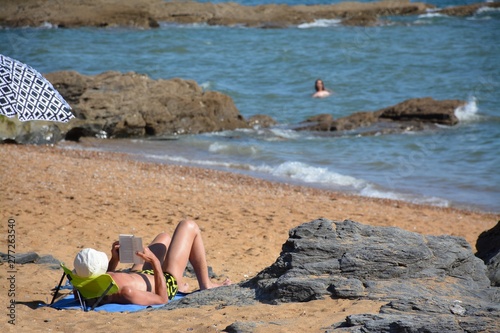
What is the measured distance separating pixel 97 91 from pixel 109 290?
41.4 ft

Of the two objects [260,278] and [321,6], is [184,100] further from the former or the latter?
[321,6]

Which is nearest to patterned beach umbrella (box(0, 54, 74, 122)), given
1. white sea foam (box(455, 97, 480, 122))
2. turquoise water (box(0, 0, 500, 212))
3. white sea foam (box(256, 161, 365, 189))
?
turquoise water (box(0, 0, 500, 212))

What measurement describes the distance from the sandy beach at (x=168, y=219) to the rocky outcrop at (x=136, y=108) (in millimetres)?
3483

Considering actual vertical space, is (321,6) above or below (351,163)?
above

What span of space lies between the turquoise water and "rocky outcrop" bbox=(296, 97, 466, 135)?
45cm

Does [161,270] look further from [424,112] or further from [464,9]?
[464,9]

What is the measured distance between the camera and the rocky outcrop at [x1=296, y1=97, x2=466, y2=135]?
1895 cm

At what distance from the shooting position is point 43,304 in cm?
637

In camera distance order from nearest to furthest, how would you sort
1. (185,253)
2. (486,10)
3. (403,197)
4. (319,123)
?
(185,253)
(403,197)
(319,123)
(486,10)

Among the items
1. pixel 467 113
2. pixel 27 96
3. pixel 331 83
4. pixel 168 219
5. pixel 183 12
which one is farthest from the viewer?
pixel 183 12

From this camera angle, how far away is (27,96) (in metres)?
7.32

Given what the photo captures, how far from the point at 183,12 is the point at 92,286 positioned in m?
33.7

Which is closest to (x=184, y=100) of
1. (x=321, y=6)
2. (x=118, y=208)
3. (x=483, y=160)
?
(x=483, y=160)

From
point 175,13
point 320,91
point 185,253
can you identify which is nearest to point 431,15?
point 175,13
